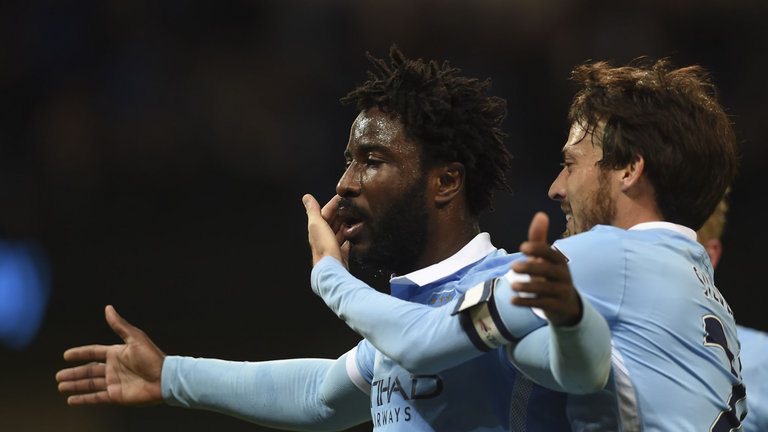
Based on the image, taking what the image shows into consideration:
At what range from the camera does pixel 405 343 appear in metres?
1.96

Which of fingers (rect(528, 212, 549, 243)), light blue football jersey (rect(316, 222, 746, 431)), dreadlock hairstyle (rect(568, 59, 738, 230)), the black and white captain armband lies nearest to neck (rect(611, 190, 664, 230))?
dreadlock hairstyle (rect(568, 59, 738, 230))

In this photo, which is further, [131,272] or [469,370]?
[131,272]

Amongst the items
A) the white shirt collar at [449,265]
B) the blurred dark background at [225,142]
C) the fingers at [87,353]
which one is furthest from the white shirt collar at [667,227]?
the blurred dark background at [225,142]

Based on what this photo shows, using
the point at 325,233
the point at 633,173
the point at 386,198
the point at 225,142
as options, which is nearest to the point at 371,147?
the point at 386,198

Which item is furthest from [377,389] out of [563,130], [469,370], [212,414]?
[563,130]

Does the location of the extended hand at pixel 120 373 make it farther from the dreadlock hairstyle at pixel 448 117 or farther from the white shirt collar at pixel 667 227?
the white shirt collar at pixel 667 227

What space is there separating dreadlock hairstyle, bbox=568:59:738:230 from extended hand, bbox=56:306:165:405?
1.44 meters

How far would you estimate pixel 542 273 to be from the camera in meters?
1.57

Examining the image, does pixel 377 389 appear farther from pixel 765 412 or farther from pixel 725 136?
pixel 765 412

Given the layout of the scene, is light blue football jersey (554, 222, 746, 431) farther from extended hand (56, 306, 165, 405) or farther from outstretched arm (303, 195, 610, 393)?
extended hand (56, 306, 165, 405)

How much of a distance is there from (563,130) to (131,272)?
2.64m

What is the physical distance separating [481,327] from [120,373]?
134 cm

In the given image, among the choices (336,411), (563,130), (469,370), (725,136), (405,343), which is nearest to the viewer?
(405,343)

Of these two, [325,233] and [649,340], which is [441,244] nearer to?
[325,233]
